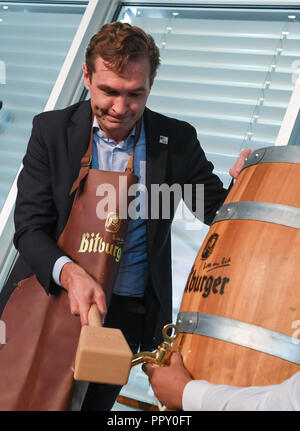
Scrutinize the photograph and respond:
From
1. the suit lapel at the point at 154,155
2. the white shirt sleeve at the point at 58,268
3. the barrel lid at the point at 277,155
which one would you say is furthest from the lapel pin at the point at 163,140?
the white shirt sleeve at the point at 58,268

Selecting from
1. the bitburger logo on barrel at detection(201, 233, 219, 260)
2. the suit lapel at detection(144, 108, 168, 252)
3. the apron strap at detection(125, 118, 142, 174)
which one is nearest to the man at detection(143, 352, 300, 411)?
the bitburger logo on barrel at detection(201, 233, 219, 260)

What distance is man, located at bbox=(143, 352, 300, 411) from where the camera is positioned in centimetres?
112

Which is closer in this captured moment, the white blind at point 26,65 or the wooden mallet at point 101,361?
the wooden mallet at point 101,361

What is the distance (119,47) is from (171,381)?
0.93 m

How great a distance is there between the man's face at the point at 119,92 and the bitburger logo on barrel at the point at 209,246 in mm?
469

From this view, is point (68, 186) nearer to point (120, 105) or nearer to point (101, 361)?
point (120, 105)

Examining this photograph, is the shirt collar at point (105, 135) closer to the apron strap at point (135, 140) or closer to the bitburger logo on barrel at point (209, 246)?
the apron strap at point (135, 140)

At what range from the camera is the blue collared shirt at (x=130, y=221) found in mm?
1817

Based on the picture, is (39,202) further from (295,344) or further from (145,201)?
(295,344)

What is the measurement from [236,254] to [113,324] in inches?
21.5

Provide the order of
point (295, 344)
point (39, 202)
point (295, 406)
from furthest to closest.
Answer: point (39, 202)
point (295, 344)
point (295, 406)

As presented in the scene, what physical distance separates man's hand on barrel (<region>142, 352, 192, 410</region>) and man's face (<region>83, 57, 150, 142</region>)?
0.73 metres
